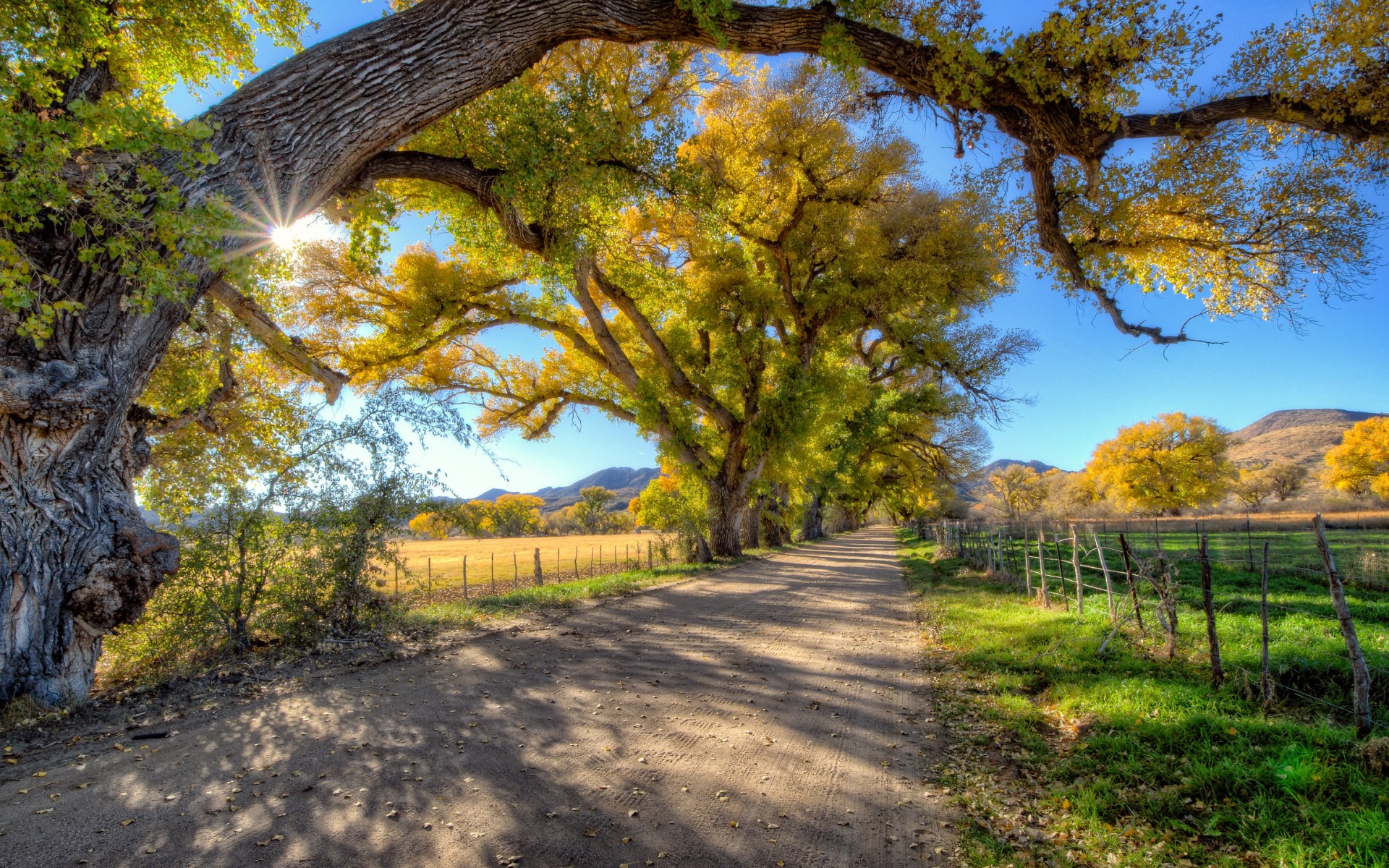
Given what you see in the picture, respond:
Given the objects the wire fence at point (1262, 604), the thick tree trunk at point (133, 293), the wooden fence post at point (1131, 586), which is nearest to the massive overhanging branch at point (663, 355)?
the thick tree trunk at point (133, 293)

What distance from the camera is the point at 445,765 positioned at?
365cm

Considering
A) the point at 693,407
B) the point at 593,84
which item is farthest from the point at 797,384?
the point at 593,84

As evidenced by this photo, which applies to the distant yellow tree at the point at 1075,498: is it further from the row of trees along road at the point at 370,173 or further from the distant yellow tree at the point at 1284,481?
the row of trees along road at the point at 370,173

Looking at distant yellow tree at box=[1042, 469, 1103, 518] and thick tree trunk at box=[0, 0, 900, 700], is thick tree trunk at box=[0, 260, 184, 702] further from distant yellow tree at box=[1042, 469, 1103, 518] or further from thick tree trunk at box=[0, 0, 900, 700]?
distant yellow tree at box=[1042, 469, 1103, 518]

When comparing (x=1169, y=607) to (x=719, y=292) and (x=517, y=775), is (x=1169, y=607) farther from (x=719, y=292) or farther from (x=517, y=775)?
(x=719, y=292)

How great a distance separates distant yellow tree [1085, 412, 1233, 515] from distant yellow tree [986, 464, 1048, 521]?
25451mm

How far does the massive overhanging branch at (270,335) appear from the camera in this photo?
22.9ft

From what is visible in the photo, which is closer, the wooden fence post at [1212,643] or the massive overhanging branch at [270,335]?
the wooden fence post at [1212,643]

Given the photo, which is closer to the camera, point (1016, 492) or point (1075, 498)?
point (1075, 498)

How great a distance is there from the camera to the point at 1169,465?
52.7m

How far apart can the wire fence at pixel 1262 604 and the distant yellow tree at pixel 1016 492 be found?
243 ft

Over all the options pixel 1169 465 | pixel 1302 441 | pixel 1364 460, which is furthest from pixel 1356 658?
pixel 1302 441

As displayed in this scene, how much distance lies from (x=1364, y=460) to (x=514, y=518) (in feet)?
341

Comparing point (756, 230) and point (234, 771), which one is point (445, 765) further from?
point (756, 230)
